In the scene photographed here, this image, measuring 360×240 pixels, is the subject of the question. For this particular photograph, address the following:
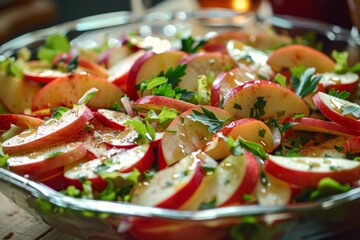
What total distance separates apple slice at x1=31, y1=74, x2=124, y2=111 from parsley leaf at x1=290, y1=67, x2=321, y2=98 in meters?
0.41

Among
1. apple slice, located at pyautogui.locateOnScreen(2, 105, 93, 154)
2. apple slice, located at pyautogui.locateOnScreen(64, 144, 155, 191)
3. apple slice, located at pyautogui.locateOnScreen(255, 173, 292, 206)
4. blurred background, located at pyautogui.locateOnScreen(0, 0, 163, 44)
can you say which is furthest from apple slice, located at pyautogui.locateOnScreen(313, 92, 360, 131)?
blurred background, located at pyautogui.locateOnScreen(0, 0, 163, 44)

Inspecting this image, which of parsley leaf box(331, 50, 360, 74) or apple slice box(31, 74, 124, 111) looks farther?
parsley leaf box(331, 50, 360, 74)

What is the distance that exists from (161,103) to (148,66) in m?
0.21

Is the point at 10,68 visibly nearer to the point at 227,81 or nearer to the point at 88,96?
the point at 88,96

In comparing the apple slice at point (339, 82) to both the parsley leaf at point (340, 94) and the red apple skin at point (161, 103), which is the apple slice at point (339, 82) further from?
the red apple skin at point (161, 103)

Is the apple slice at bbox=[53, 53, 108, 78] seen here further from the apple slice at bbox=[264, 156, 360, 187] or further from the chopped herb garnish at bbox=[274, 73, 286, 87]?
the apple slice at bbox=[264, 156, 360, 187]

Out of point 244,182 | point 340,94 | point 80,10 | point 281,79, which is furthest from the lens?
point 80,10

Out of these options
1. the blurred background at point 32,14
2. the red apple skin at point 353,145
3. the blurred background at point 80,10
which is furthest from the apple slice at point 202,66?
the blurred background at point 32,14

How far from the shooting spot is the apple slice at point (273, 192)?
99cm

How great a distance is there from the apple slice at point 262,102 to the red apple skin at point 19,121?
Answer: 41 cm

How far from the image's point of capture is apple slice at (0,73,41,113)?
151 cm

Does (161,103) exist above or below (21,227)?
above

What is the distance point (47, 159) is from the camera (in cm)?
112

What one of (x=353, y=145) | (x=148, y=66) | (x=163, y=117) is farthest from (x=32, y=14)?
(x=353, y=145)
